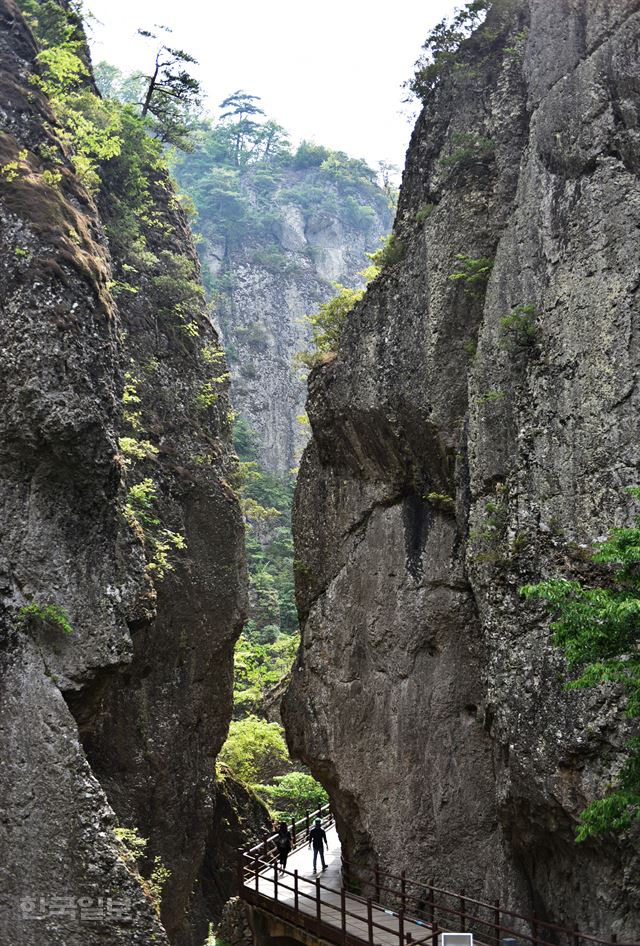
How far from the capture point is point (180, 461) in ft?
78.0

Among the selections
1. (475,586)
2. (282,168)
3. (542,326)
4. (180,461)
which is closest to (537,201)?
(542,326)

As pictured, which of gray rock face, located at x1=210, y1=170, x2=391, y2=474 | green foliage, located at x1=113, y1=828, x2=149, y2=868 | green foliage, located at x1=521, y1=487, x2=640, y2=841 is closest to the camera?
green foliage, located at x1=521, y1=487, x2=640, y2=841

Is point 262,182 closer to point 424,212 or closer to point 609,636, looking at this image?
point 424,212

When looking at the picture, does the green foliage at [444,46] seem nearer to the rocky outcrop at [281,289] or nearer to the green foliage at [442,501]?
the green foliage at [442,501]

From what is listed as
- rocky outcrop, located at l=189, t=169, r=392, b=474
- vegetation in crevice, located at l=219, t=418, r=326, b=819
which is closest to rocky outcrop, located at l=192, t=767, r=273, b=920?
vegetation in crevice, located at l=219, t=418, r=326, b=819

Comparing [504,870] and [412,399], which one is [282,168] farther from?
[504,870]

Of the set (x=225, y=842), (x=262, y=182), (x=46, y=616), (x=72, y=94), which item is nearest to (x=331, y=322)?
(x=72, y=94)

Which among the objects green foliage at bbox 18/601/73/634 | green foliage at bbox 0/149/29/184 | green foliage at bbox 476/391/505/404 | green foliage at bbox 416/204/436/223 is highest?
green foliage at bbox 416/204/436/223

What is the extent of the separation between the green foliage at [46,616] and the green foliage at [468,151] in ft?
43.1

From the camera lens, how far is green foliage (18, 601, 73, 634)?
15.4 metres

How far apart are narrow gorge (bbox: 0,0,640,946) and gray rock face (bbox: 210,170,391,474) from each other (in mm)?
31818

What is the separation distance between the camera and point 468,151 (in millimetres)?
20828

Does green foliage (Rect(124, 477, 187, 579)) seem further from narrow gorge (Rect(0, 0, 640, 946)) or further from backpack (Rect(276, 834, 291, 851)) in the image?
backpack (Rect(276, 834, 291, 851))

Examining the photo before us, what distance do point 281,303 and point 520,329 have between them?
49709 mm
